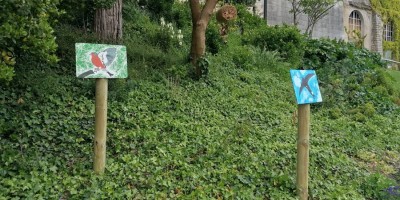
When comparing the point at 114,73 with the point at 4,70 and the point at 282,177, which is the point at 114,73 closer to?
the point at 4,70

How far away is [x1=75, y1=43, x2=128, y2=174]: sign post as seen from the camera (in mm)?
4289

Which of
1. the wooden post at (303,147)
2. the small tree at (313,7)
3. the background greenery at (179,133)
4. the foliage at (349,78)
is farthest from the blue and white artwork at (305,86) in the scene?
the small tree at (313,7)

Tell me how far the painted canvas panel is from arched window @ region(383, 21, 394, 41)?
31.2 meters

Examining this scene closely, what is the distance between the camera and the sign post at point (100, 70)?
4289 millimetres

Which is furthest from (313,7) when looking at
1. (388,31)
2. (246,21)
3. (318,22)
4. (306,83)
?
(306,83)

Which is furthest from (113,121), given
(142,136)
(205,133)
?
(205,133)

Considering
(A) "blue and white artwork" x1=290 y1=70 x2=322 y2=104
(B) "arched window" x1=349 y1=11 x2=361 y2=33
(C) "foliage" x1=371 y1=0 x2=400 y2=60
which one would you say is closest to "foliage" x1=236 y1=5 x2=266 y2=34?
(A) "blue and white artwork" x1=290 y1=70 x2=322 y2=104

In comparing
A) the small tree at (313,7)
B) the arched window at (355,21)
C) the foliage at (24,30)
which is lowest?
the foliage at (24,30)

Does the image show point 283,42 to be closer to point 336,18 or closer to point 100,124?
point 100,124

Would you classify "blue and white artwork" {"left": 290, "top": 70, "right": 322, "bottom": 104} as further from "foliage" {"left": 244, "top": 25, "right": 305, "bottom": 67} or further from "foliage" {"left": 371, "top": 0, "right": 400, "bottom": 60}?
"foliage" {"left": 371, "top": 0, "right": 400, "bottom": 60}

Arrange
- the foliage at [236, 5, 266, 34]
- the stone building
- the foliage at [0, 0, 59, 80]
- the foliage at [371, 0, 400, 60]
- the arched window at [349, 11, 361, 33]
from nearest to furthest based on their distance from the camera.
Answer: the foliage at [0, 0, 59, 80] → the foliage at [236, 5, 266, 34] → the stone building → the arched window at [349, 11, 361, 33] → the foliage at [371, 0, 400, 60]

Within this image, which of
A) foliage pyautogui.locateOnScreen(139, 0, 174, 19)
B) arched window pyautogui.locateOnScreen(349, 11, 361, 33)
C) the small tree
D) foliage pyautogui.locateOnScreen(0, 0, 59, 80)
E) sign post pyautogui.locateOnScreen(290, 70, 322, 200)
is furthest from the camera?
arched window pyautogui.locateOnScreen(349, 11, 361, 33)

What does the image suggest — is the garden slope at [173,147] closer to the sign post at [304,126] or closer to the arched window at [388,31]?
the sign post at [304,126]

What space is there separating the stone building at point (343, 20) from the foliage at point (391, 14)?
1.34 ft
